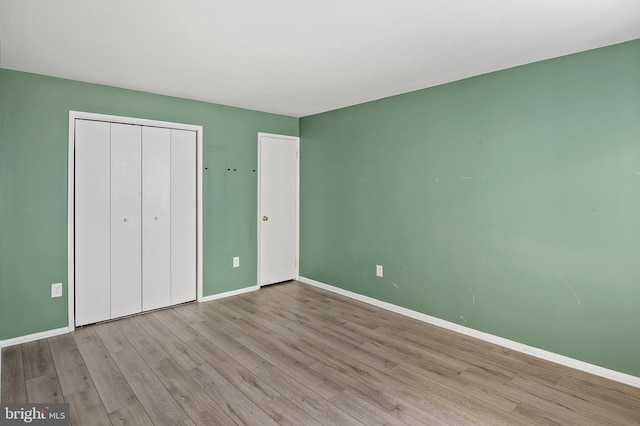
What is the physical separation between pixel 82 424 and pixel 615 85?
4062 millimetres

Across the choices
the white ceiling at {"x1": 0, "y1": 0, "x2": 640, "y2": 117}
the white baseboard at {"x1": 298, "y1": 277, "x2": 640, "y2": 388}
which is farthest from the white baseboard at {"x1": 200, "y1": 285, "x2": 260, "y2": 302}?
the white ceiling at {"x1": 0, "y1": 0, "x2": 640, "y2": 117}

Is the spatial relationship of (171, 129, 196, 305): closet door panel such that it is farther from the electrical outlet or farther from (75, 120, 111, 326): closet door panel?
the electrical outlet

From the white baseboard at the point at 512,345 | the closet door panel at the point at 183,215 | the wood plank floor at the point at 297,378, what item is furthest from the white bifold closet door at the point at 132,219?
the white baseboard at the point at 512,345

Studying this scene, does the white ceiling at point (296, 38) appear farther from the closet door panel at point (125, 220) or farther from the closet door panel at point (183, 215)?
the closet door panel at point (183, 215)

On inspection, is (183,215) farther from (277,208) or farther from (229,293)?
(277,208)

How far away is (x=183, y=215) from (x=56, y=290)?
1351mm

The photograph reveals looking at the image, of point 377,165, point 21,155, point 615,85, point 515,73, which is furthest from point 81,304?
point 615,85

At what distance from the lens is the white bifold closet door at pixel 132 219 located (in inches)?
132

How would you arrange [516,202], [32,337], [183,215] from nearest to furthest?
[516,202]
[32,337]
[183,215]

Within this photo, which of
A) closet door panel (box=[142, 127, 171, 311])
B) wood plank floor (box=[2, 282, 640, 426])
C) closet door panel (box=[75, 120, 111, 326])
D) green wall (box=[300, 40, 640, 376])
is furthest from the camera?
closet door panel (box=[142, 127, 171, 311])

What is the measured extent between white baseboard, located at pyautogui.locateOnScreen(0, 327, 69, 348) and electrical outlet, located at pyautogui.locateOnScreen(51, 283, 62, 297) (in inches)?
12.5

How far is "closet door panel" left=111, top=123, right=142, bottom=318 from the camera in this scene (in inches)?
138

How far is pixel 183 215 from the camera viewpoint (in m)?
3.98

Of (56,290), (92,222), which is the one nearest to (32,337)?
(56,290)
